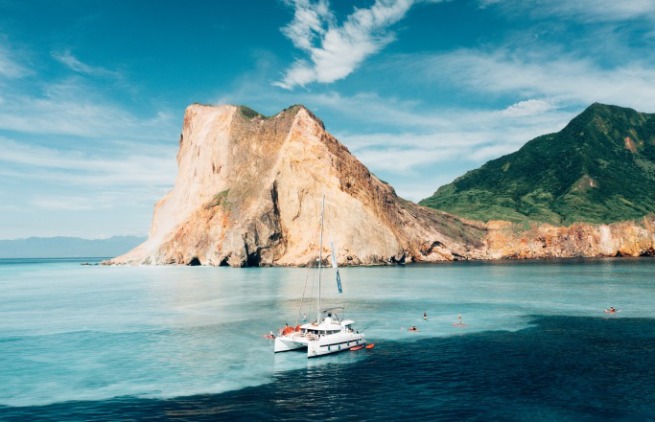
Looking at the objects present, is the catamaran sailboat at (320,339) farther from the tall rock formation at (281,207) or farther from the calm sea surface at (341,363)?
the tall rock formation at (281,207)

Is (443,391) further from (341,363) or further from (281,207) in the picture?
(281,207)

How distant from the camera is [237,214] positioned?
548 ft

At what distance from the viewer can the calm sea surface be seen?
28609 mm

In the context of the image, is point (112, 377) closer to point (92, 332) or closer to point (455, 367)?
point (92, 332)

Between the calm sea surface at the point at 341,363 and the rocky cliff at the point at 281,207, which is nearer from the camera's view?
the calm sea surface at the point at 341,363

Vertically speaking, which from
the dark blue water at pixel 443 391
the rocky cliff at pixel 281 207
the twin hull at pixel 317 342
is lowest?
the dark blue water at pixel 443 391

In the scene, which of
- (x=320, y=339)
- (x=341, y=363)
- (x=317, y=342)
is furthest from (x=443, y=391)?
(x=320, y=339)

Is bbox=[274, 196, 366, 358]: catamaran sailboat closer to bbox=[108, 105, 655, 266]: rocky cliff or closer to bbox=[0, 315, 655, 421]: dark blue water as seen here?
bbox=[0, 315, 655, 421]: dark blue water

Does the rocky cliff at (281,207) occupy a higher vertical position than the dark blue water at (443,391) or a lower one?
higher

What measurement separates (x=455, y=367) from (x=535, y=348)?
10.4 meters

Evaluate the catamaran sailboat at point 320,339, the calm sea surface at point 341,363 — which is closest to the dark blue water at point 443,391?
the calm sea surface at point 341,363

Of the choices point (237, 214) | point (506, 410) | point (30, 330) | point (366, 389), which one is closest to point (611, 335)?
point (506, 410)

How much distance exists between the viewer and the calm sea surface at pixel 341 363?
28.6m

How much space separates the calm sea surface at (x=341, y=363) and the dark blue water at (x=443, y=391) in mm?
126
